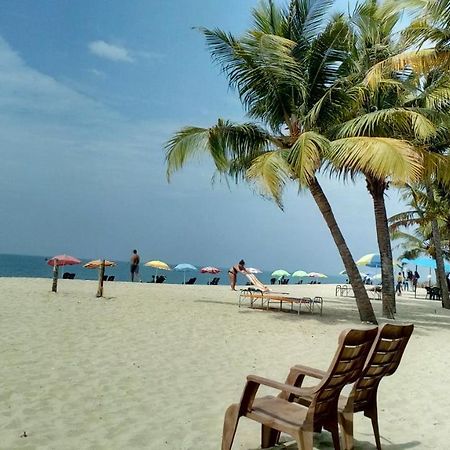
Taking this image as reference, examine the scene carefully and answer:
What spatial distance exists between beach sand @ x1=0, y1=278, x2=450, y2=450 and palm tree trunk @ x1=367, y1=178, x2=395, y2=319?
2.66m

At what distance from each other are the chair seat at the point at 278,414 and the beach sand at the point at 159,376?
1.75 feet

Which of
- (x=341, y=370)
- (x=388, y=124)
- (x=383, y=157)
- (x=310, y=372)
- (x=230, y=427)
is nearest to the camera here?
(x=341, y=370)

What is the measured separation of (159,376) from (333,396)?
3.11m

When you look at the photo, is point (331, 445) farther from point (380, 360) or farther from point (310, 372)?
point (380, 360)

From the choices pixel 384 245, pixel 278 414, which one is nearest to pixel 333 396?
pixel 278 414

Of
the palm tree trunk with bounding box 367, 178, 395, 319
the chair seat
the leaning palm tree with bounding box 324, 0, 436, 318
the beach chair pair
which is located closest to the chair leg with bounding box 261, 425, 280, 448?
the beach chair pair

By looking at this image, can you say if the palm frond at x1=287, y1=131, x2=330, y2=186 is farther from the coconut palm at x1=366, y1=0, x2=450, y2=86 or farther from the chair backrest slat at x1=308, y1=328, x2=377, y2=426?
the chair backrest slat at x1=308, y1=328, x2=377, y2=426

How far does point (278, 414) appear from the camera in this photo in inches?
135

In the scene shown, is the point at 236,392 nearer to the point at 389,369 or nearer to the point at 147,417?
the point at 147,417

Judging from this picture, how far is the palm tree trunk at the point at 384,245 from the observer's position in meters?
14.6

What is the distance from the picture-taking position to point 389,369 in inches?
152

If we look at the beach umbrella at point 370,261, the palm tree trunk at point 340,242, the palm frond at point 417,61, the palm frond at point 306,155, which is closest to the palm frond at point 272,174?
the palm frond at point 306,155

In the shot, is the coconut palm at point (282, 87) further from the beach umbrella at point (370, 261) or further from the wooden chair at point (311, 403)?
the beach umbrella at point (370, 261)

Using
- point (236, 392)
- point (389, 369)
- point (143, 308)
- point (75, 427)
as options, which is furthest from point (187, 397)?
point (143, 308)
